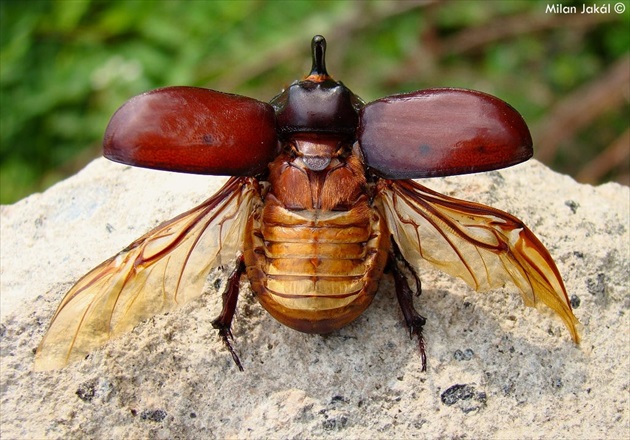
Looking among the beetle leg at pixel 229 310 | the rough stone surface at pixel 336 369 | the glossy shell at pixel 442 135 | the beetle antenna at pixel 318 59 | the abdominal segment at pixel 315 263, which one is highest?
the beetle antenna at pixel 318 59

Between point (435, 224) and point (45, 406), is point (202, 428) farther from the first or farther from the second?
point (435, 224)

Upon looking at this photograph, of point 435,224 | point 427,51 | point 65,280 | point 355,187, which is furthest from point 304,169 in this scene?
point 427,51

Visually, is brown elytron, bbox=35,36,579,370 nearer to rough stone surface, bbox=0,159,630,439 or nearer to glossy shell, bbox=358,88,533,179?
glossy shell, bbox=358,88,533,179

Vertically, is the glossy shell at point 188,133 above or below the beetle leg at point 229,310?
above

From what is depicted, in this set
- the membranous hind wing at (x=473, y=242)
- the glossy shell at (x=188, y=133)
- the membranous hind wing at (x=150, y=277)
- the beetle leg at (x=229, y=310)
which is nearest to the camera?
the glossy shell at (x=188, y=133)

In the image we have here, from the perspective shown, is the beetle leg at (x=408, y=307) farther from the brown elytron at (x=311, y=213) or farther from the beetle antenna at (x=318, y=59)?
the beetle antenna at (x=318, y=59)

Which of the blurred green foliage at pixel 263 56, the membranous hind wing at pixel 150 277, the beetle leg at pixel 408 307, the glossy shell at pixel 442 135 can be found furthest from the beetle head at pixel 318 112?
the blurred green foliage at pixel 263 56

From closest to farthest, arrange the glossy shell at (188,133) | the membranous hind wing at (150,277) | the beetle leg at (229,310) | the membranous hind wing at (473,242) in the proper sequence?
the glossy shell at (188,133)
the membranous hind wing at (150,277)
the membranous hind wing at (473,242)
the beetle leg at (229,310)

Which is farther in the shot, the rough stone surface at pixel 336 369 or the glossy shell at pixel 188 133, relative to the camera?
the rough stone surface at pixel 336 369
